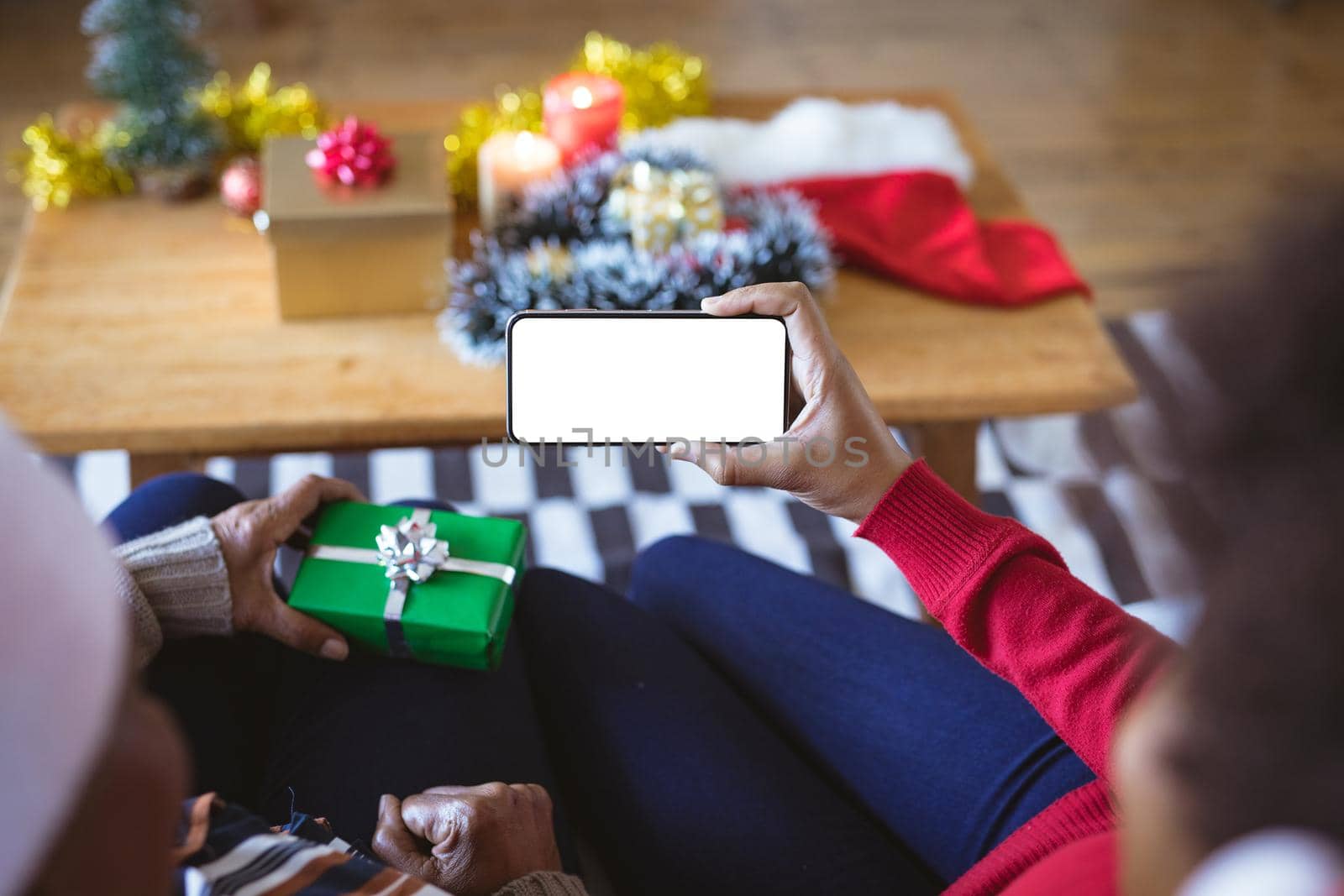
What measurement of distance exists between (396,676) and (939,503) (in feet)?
1.29

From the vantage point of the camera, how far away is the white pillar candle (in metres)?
1.26

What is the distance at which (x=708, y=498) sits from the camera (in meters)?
1.50

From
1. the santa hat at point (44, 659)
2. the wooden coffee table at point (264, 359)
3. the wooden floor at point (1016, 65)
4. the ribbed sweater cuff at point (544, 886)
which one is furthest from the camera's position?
the wooden floor at point (1016, 65)

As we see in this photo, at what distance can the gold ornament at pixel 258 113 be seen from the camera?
1362mm

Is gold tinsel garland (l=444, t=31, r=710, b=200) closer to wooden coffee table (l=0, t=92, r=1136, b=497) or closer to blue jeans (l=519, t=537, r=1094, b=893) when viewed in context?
wooden coffee table (l=0, t=92, r=1136, b=497)

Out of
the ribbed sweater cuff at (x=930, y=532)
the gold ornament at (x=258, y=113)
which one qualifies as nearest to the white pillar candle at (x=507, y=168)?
the gold ornament at (x=258, y=113)

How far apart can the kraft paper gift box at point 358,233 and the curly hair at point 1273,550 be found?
0.93 metres

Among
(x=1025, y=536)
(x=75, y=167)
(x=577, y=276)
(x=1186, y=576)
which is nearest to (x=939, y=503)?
(x=1025, y=536)

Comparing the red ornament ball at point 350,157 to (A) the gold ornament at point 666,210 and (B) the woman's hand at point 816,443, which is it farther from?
(B) the woman's hand at point 816,443

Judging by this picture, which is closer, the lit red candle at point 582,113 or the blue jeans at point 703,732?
the blue jeans at point 703,732

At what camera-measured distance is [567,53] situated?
2.43m

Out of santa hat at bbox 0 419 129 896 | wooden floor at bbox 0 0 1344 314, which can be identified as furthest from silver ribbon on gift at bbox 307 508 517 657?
wooden floor at bbox 0 0 1344 314

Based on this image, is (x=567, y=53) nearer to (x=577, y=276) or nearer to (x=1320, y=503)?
(x=577, y=276)

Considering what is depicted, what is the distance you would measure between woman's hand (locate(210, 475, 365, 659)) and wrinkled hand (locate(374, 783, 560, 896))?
16 centimetres
